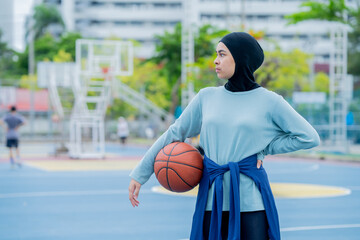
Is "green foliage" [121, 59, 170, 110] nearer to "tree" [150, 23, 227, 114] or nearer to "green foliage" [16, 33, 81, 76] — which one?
"tree" [150, 23, 227, 114]

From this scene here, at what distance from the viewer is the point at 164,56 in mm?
39000

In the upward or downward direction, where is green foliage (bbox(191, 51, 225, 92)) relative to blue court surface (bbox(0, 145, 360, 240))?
upward

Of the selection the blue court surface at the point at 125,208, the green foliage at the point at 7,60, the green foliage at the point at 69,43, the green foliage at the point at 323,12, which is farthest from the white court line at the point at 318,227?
the green foliage at the point at 7,60

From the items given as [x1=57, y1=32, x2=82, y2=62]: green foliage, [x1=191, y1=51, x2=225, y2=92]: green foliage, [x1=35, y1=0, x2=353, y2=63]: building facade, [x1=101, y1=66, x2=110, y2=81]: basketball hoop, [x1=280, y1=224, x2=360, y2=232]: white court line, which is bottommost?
[x1=280, y1=224, x2=360, y2=232]: white court line

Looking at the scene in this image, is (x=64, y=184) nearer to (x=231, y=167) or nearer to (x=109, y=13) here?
(x=231, y=167)

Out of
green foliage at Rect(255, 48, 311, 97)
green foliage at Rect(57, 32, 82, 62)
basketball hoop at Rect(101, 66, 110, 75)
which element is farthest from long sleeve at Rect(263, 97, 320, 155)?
green foliage at Rect(57, 32, 82, 62)

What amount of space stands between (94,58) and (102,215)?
54.7 feet

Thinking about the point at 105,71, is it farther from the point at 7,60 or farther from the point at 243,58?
the point at 7,60

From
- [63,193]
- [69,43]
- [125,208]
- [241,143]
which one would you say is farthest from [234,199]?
[69,43]

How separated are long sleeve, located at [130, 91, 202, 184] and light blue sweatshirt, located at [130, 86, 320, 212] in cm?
10

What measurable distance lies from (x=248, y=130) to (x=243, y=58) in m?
0.42

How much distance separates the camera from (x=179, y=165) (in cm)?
389

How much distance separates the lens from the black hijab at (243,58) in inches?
143

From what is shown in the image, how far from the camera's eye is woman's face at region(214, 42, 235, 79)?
3.65 metres
